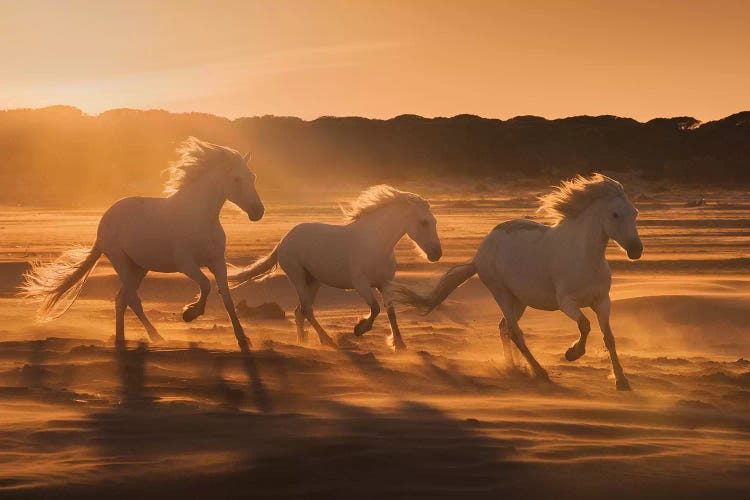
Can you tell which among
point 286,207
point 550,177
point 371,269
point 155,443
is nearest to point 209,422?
point 155,443

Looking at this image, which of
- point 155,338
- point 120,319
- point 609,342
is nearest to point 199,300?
point 155,338

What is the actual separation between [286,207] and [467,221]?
11918 millimetres

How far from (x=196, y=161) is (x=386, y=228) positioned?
86.2 inches

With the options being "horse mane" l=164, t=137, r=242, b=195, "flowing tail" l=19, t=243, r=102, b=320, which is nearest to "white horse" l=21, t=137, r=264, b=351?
"horse mane" l=164, t=137, r=242, b=195

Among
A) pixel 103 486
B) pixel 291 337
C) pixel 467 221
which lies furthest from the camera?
pixel 467 221

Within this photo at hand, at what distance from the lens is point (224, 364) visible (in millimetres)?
10070

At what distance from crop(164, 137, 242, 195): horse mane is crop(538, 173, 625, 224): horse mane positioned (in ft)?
11.7

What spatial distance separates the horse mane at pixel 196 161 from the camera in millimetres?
12250

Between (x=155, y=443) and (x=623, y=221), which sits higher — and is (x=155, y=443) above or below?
below

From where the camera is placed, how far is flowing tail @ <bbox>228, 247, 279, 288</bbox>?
14.2m

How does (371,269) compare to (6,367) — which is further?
(371,269)

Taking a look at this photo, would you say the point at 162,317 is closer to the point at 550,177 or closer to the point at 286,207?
the point at 286,207

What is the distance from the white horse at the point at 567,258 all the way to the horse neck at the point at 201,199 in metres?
2.81

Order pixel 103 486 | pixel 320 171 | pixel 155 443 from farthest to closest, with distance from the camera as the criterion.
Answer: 1. pixel 320 171
2. pixel 155 443
3. pixel 103 486
